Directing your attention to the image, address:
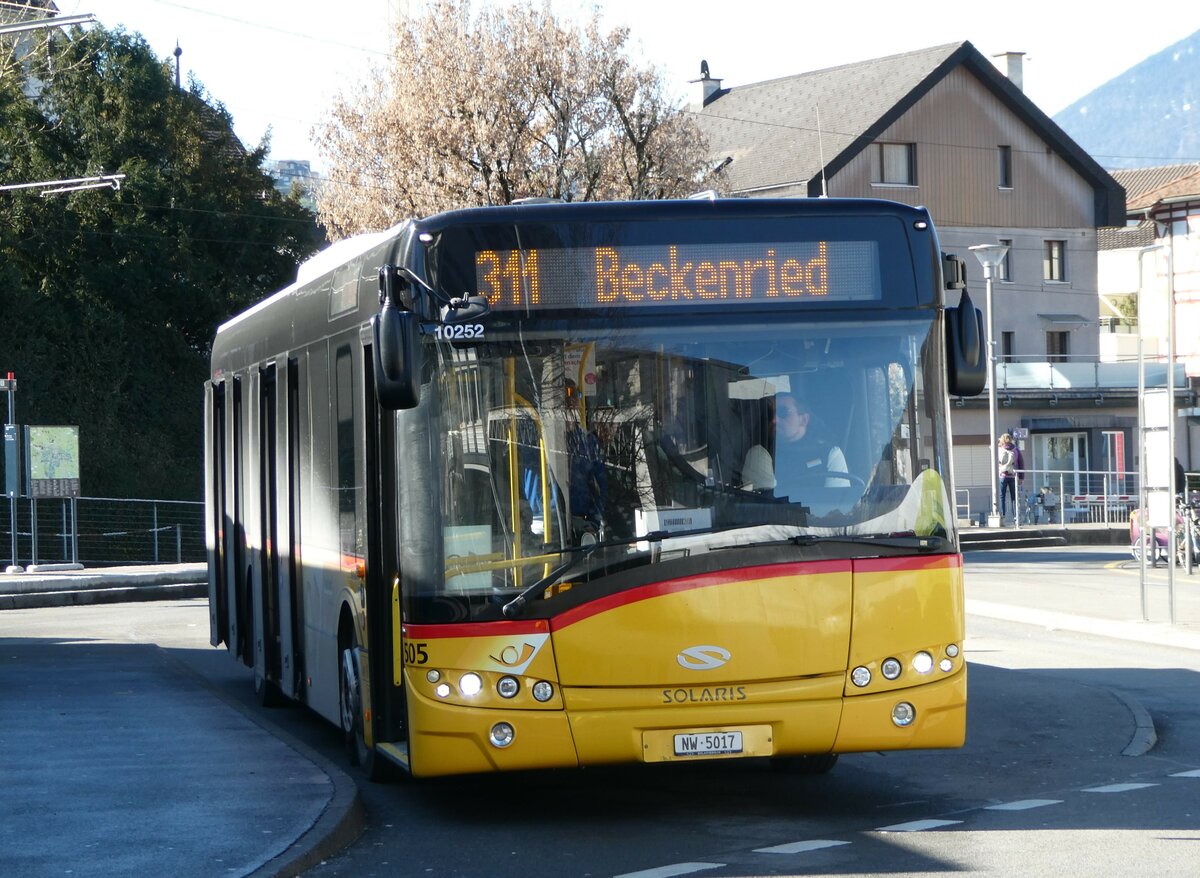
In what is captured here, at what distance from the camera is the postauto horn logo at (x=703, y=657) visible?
8398 mm

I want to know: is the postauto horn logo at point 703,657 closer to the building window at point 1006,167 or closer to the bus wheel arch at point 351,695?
the bus wheel arch at point 351,695

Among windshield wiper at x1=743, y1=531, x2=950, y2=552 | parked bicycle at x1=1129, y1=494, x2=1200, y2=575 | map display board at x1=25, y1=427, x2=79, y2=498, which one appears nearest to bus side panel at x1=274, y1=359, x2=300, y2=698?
windshield wiper at x1=743, y1=531, x2=950, y2=552

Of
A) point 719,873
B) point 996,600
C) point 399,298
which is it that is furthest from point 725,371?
point 996,600

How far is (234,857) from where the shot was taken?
25.0ft

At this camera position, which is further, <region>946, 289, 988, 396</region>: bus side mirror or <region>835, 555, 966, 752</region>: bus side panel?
<region>946, 289, 988, 396</region>: bus side mirror

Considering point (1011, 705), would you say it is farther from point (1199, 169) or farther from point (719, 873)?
point (1199, 169)

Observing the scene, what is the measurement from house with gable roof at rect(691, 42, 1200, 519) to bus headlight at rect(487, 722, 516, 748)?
4839 centimetres

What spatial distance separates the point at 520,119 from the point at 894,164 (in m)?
23.6

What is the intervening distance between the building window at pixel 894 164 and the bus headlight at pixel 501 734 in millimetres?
51307

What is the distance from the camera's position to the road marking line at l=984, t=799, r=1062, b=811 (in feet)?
30.1

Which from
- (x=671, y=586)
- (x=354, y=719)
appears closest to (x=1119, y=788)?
(x=671, y=586)

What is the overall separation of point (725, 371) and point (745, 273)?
49 cm

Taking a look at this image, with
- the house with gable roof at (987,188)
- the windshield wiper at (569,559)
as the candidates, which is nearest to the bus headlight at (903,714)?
the windshield wiper at (569,559)

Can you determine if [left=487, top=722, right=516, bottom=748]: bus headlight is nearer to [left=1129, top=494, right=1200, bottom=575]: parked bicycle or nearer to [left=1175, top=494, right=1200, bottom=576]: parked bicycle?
[left=1129, top=494, right=1200, bottom=575]: parked bicycle
